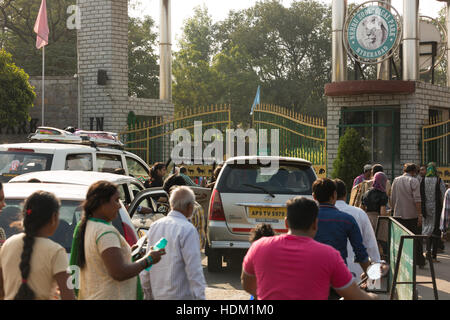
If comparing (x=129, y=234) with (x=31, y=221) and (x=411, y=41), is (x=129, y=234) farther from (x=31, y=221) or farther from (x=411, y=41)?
(x=411, y=41)

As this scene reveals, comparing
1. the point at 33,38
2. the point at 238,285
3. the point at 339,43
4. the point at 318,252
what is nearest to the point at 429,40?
the point at 339,43

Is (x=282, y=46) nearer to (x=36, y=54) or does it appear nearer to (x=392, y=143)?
(x=36, y=54)

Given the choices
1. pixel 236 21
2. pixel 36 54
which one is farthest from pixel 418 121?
pixel 236 21

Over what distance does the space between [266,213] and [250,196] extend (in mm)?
323

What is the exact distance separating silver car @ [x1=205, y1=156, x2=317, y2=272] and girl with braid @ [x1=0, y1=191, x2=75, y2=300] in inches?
227

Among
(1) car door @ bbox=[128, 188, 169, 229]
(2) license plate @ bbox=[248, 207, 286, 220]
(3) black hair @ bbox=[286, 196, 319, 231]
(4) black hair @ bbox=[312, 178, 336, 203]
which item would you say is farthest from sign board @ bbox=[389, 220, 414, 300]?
(1) car door @ bbox=[128, 188, 169, 229]

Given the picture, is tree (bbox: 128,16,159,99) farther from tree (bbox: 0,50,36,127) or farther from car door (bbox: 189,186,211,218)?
car door (bbox: 189,186,211,218)

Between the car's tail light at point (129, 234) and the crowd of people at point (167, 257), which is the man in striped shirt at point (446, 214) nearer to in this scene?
the crowd of people at point (167, 257)

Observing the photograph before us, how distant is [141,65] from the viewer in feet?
152

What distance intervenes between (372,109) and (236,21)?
52.9 m

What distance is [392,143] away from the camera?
16531mm

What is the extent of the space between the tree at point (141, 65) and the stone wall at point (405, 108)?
30181 millimetres

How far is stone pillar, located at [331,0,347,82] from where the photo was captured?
691 inches

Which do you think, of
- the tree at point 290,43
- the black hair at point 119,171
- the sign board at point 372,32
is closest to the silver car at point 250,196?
the black hair at point 119,171
